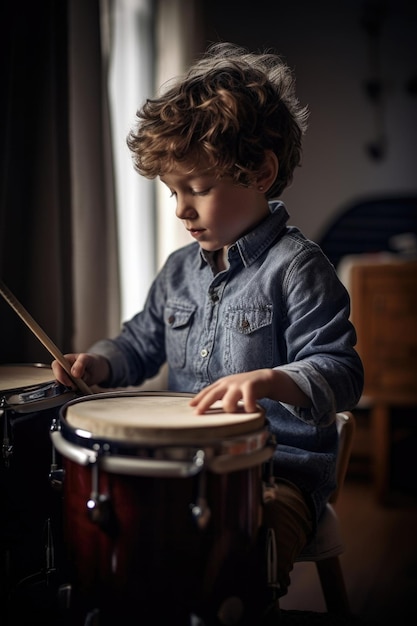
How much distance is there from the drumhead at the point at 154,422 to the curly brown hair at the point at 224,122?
381 mm

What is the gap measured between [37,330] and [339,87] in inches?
104

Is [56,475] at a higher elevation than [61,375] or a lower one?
lower

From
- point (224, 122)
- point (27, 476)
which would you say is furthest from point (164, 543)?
point (224, 122)

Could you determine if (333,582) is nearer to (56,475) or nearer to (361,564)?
(56,475)

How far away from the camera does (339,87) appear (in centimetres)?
317

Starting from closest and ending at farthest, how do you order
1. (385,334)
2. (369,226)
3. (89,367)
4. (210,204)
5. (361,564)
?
(210,204) → (89,367) → (361,564) → (385,334) → (369,226)

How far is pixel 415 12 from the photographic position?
304cm

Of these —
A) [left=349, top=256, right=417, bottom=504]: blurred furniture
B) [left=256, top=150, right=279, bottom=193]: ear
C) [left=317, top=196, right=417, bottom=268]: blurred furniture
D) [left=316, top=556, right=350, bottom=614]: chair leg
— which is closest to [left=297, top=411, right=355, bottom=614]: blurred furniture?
[left=316, top=556, right=350, bottom=614]: chair leg

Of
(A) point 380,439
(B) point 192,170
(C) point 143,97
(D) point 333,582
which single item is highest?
(C) point 143,97

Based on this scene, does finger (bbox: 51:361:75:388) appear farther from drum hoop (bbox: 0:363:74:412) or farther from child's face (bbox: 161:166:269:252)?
child's face (bbox: 161:166:269:252)

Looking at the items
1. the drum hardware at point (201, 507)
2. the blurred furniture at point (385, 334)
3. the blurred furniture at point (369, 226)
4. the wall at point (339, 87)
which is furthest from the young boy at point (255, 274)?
the wall at point (339, 87)

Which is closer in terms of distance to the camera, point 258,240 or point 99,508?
point 99,508

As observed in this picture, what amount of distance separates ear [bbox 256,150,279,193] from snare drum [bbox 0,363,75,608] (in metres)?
0.45

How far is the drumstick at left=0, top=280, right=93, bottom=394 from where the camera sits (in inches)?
35.8
